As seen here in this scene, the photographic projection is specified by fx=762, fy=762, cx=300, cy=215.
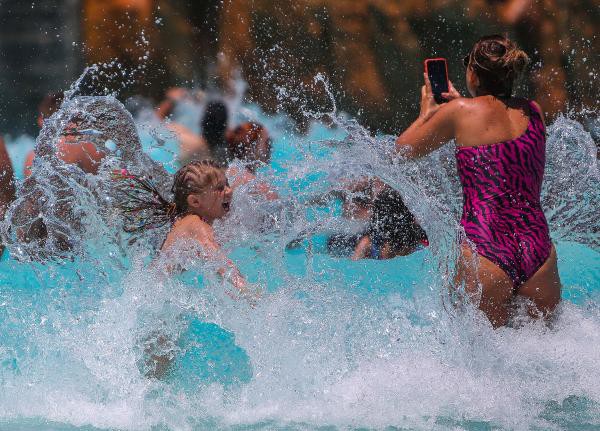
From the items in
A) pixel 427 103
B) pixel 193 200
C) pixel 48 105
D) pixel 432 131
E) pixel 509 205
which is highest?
pixel 48 105

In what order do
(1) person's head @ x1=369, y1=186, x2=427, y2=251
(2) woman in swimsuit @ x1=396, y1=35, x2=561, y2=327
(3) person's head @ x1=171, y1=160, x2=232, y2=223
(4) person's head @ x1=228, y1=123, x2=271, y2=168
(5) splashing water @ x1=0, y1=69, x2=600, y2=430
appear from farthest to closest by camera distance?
1. (4) person's head @ x1=228, y1=123, x2=271, y2=168
2. (1) person's head @ x1=369, y1=186, x2=427, y2=251
3. (3) person's head @ x1=171, y1=160, x2=232, y2=223
4. (2) woman in swimsuit @ x1=396, y1=35, x2=561, y2=327
5. (5) splashing water @ x1=0, y1=69, x2=600, y2=430

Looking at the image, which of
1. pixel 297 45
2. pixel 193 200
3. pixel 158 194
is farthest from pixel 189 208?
pixel 297 45

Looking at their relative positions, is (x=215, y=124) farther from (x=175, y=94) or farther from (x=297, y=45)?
(x=297, y=45)

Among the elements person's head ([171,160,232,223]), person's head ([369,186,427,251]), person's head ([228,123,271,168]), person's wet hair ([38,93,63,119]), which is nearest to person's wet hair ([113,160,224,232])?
person's head ([171,160,232,223])

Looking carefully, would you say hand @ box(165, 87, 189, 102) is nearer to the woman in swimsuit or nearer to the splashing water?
the splashing water

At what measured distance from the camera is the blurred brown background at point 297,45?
5320mm

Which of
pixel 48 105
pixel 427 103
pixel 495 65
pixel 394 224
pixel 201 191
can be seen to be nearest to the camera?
pixel 495 65

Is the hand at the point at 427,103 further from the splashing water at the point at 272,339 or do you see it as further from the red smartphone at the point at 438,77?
the splashing water at the point at 272,339

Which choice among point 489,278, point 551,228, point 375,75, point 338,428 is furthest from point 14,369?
point 375,75

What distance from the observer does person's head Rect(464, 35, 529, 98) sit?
8.55 feet

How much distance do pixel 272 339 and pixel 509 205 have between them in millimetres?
950

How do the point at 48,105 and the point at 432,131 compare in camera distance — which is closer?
the point at 432,131

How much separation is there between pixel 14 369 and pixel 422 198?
1.67m

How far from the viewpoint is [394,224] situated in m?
4.05
